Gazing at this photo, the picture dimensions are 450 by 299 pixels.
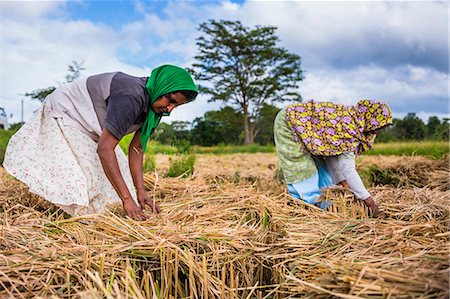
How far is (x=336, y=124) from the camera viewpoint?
318 centimetres

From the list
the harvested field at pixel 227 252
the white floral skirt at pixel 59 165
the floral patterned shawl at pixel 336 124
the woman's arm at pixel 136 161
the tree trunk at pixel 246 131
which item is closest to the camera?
the harvested field at pixel 227 252

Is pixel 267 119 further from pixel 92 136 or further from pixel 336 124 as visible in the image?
pixel 92 136

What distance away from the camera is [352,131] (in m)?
3.12

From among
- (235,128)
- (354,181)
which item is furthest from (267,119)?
(354,181)

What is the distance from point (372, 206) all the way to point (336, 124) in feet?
2.27

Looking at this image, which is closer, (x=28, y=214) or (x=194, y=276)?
(x=194, y=276)

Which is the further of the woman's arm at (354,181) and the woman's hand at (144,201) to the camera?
the woman's arm at (354,181)

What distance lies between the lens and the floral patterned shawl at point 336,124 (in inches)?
122

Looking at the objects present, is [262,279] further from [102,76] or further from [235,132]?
[235,132]

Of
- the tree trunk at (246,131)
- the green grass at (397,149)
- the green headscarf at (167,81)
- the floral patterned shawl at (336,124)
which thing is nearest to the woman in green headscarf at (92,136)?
the green headscarf at (167,81)

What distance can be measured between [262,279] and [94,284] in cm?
84

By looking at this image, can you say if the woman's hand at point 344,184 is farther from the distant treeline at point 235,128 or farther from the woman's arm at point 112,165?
the distant treeline at point 235,128

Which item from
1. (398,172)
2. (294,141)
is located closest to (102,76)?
(294,141)

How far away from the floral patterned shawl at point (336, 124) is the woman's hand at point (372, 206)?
1.39ft
